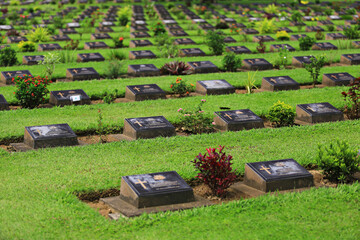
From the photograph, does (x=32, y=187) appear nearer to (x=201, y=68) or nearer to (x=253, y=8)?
(x=201, y=68)

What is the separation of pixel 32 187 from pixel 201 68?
11.1m

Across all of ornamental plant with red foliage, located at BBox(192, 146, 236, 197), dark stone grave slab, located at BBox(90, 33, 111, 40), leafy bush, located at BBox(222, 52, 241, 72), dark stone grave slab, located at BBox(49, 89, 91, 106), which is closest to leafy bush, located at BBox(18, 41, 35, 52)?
dark stone grave slab, located at BBox(90, 33, 111, 40)

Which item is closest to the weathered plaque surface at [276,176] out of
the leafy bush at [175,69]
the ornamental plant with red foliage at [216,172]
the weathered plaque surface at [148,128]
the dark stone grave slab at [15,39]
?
the ornamental plant with red foliage at [216,172]

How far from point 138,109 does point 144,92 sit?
1.26 m

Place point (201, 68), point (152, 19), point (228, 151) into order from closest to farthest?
point (228, 151), point (201, 68), point (152, 19)

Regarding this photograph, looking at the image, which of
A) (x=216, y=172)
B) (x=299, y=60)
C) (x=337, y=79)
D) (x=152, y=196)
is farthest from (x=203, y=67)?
(x=152, y=196)

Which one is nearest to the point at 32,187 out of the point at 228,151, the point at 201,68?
the point at 228,151

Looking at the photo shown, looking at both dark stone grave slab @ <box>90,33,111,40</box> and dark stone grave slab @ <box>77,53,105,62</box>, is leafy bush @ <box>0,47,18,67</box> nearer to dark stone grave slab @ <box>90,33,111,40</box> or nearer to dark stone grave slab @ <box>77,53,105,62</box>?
dark stone grave slab @ <box>77,53,105,62</box>

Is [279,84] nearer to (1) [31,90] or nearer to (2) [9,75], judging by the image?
(1) [31,90]

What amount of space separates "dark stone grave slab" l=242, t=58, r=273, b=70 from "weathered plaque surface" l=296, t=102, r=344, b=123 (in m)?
6.31

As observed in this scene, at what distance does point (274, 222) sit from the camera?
25.1 ft

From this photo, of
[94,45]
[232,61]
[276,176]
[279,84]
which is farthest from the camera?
[94,45]

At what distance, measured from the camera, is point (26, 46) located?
23.2 meters

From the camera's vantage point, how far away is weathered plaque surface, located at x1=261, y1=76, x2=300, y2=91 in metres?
16.6
